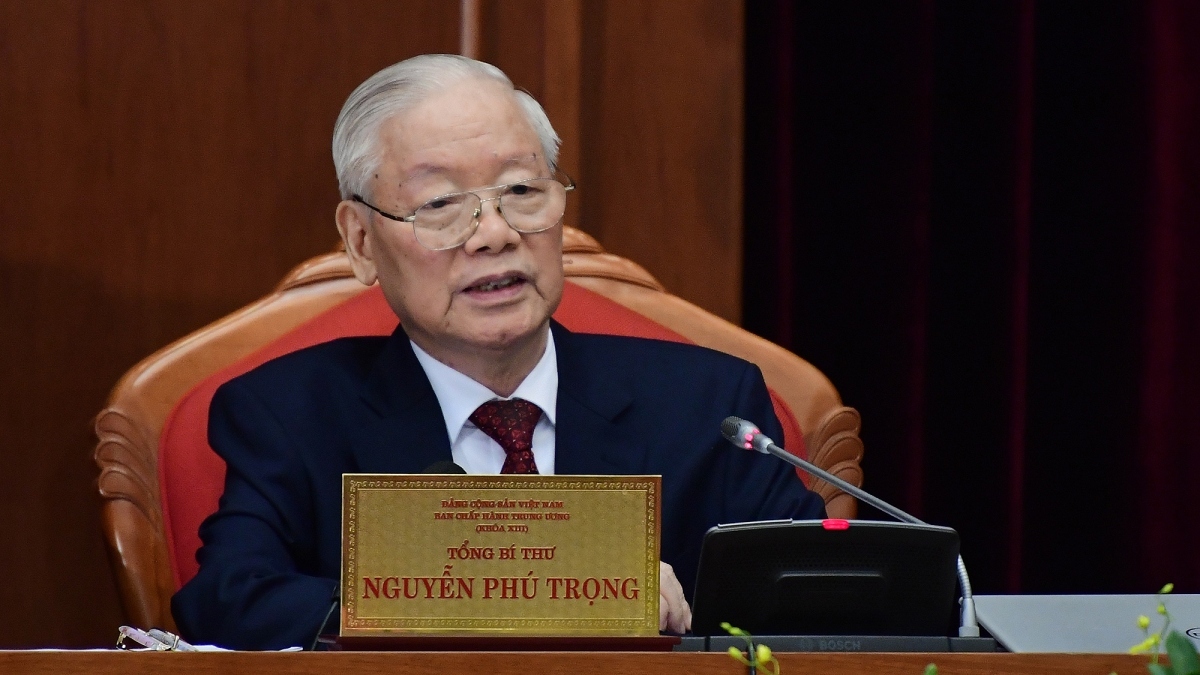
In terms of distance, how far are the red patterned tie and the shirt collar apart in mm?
17

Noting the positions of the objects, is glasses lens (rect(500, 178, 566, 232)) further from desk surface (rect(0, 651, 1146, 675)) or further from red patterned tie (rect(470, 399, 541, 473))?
desk surface (rect(0, 651, 1146, 675))

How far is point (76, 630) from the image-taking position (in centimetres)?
296

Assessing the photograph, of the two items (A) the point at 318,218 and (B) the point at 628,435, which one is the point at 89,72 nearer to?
(A) the point at 318,218

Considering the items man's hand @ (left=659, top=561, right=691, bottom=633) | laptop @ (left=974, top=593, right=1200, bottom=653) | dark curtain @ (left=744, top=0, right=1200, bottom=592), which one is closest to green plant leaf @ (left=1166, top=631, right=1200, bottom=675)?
laptop @ (left=974, top=593, right=1200, bottom=653)

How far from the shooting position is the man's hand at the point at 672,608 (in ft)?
5.80

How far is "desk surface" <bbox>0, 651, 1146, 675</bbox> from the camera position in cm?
129

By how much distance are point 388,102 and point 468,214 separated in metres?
0.20

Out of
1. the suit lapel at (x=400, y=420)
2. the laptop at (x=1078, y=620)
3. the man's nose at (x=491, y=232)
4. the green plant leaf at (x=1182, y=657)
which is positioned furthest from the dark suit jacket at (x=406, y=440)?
the green plant leaf at (x=1182, y=657)

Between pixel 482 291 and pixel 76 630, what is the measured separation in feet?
4.30

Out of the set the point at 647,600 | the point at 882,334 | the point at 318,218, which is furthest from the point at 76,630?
the point at 647,600

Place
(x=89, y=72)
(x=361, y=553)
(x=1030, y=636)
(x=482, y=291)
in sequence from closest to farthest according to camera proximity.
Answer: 1. (x=361, y=553)
2. (x=1030, y=636)
3. (x=482, y=291)
4. (x=89, y=72)

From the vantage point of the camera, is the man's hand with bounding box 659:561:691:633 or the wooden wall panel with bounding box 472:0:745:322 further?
the wooden wall panel with bounding box 472:0:745:322

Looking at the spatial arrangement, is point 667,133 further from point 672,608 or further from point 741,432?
point 672,608

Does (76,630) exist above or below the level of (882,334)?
below
